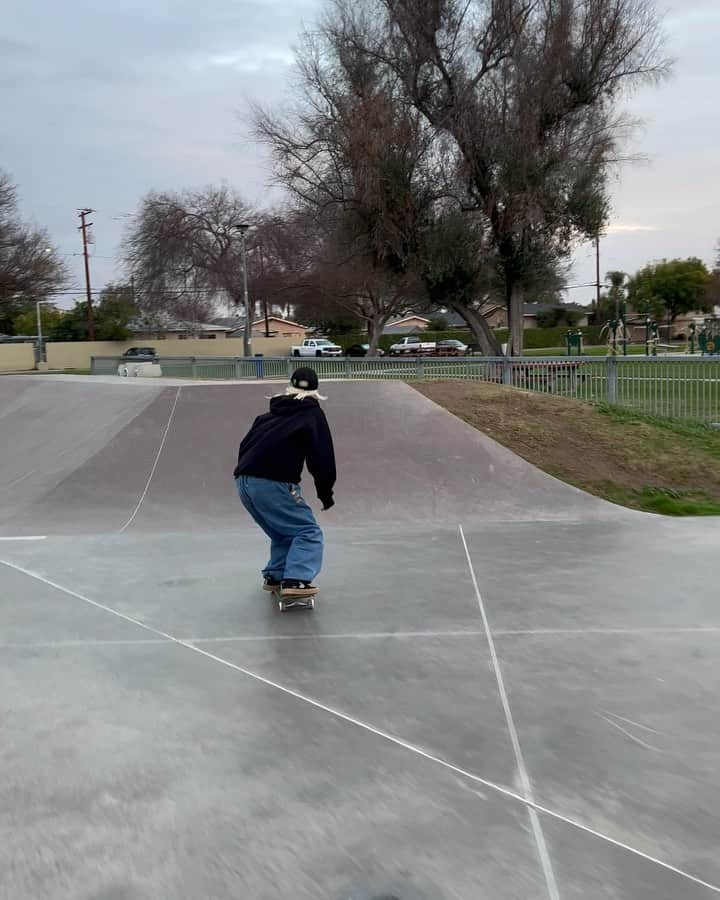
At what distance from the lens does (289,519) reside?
5.62m

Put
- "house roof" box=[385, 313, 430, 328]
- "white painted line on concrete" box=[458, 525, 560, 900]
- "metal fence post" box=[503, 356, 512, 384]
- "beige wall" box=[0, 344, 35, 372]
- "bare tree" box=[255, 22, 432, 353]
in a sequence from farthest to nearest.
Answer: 1. "house roof" box=[385, 313, 430, 328]
2. "beige wall" box=[0, 344, 35, 372]
3. "bare tree" box=[255, 22, 432, 353]
4. "metal fence post" box=[503, 356, 512, 384]
5. "white painted line on concrete" box=[458, 525, 560, 900]

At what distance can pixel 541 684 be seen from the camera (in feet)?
14.1

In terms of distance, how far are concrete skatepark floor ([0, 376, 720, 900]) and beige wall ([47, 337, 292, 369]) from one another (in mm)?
47810

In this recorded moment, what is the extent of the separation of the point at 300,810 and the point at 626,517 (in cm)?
611

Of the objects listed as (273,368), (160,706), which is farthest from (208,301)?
(160,706)

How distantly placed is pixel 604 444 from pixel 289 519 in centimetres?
595

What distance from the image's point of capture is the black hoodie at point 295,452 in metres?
5.56

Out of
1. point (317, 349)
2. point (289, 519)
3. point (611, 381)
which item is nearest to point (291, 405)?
point (289, 519)

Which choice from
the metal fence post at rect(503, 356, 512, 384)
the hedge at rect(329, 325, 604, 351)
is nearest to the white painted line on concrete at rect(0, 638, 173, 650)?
the metal fence post at rect(503, 356, 512, 384)

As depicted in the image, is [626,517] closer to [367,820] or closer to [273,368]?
[367,820]

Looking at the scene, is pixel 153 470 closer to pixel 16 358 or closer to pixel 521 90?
pixel 521 90

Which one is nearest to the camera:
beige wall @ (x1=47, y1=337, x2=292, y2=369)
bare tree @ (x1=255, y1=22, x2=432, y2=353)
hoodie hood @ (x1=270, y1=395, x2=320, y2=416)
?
hoodie hood @ (x1=270, y1=395, x2=320, y2=416)

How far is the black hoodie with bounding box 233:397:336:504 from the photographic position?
18.2ft

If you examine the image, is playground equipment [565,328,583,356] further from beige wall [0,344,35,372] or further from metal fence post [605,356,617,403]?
beige wall [0,344,35,372]
